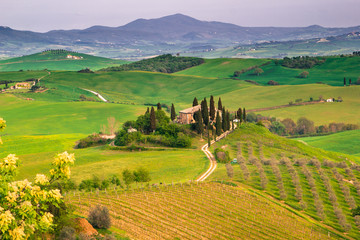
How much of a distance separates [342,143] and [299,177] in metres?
63.3

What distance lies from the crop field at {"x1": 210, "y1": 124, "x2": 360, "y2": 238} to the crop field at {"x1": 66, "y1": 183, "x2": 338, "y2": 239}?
440cm

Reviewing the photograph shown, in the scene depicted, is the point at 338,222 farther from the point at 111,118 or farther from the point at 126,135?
the point at 111,118

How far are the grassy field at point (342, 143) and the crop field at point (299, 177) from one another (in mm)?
19559

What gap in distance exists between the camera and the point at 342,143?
134m

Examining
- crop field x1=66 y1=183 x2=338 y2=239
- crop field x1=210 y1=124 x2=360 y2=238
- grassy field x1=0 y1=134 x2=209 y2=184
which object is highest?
crop field x1=66 y1=183 x2=338 y2=239

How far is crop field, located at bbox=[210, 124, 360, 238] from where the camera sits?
64.2 meters

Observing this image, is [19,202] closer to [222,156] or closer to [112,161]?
[112,161]

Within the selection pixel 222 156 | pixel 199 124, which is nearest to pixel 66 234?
pixel 222 156

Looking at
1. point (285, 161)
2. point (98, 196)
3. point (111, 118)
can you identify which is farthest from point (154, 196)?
point (111, 118)

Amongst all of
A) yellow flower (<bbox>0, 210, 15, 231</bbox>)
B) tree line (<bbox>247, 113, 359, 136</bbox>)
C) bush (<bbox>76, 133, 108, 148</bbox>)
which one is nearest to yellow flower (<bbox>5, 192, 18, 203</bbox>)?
yellow flower (<bbox>0, 210, 15, 231</bbox>)

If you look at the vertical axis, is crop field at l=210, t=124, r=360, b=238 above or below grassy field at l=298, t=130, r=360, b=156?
above

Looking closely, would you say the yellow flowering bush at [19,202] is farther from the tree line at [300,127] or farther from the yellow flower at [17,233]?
the tree line at [300,127]

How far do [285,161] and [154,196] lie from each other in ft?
132

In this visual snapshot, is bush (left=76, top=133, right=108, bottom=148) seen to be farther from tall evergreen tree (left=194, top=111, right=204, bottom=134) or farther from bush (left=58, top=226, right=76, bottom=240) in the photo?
bush (left=58, top=226, right=76, bottom=240)
